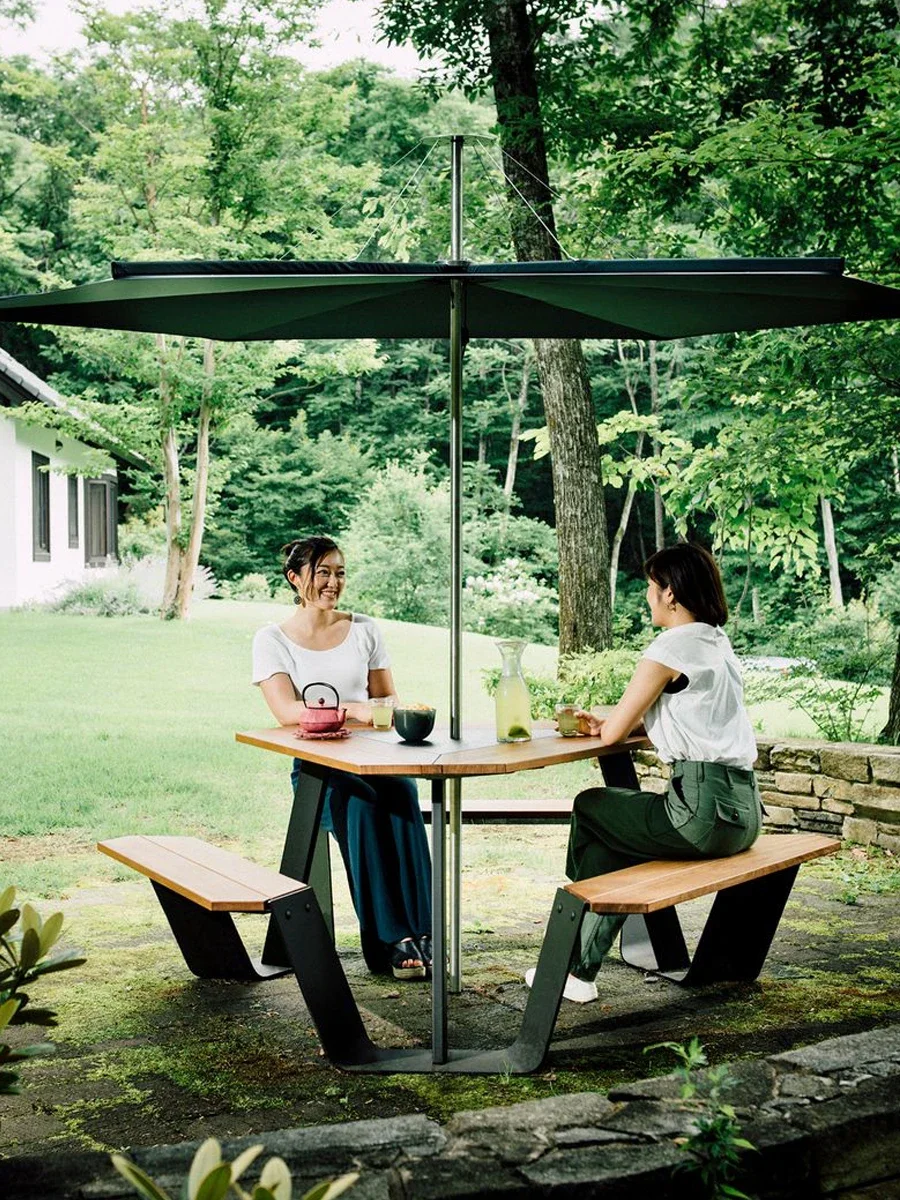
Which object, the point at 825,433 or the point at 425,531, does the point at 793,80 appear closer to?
the point at 825,433

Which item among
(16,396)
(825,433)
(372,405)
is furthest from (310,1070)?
(372,405)

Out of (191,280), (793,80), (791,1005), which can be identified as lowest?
(791,1005)

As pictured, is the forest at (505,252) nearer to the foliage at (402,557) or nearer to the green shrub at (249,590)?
the foliage at (402,557)

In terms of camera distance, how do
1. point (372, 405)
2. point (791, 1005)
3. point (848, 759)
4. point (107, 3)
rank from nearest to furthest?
point (791, 1005) → point (848, 759) → point (107, 3) → point (372, 405)

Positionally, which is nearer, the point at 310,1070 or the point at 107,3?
the point at 310,1070

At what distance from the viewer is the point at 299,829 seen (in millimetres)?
3949

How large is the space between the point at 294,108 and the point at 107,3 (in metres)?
2.54

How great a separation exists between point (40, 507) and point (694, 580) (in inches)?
607

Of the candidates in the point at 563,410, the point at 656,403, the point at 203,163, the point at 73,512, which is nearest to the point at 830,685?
the point at 563,410

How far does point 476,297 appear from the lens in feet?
14.1

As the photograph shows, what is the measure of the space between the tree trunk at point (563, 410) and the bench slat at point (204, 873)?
5372mm

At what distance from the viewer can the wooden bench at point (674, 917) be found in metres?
3.35

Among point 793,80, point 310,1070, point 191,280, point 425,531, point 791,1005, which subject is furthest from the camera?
point 425,531

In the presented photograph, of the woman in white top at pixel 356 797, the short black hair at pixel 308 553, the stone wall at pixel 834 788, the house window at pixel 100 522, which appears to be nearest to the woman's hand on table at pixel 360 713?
the woman in white top at pixel 356 797
